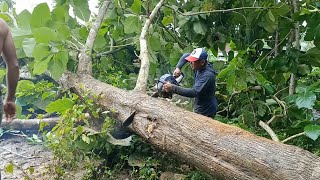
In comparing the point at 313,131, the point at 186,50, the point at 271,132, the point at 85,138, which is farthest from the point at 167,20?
the point at 313,131

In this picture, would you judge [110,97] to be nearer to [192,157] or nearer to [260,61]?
[192,157]

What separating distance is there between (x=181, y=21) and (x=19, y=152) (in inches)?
98.5

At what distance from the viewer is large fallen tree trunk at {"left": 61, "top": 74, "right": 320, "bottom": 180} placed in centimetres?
208

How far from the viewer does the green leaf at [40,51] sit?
3725 millimetres

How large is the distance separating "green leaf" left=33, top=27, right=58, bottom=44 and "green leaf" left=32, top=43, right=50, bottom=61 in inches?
2.2

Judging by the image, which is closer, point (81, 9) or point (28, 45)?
point (28, 45)

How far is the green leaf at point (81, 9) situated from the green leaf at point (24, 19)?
Result: 0.77 meters

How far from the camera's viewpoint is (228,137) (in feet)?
8.00

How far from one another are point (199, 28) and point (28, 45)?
200cm

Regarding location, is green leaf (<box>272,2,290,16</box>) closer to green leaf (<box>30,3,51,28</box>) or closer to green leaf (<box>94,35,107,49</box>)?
green leaf (<box>94,35,107,49</box>)

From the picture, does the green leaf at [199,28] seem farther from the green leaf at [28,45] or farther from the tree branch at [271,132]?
the green leaf at [28,45]

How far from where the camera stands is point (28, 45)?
3840 mm

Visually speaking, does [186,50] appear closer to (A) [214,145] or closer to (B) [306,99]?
(B) [306,99]

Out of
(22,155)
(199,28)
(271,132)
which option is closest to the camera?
(271,132)
